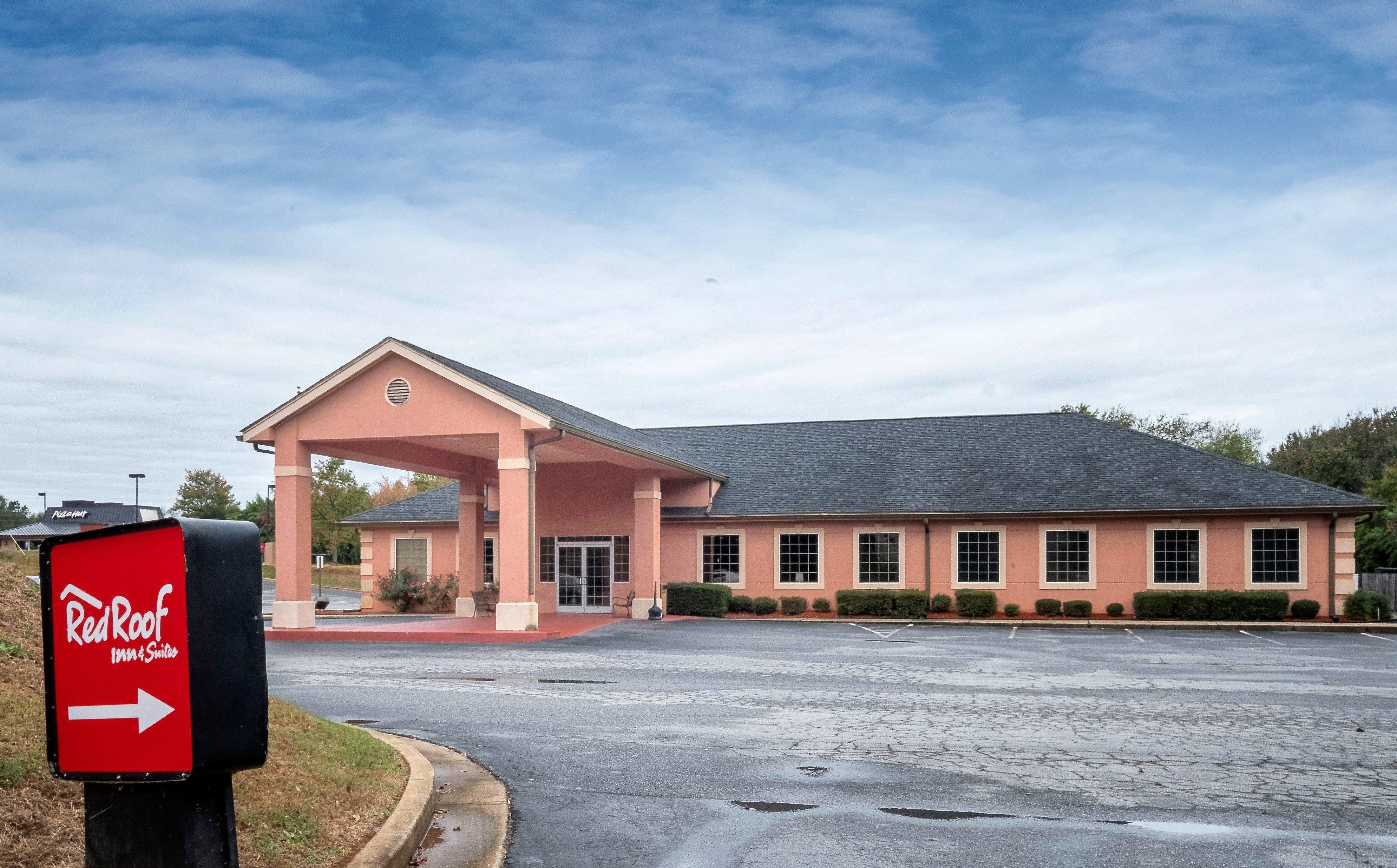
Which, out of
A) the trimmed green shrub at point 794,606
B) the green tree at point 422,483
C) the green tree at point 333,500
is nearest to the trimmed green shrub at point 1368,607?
the trimmed green shrub at point 794,606

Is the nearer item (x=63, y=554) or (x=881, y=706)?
(x=63, y=554)

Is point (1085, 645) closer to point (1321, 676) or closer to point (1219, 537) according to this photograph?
point (1321, 676)

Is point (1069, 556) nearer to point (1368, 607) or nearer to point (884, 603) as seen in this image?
point (884, 603)

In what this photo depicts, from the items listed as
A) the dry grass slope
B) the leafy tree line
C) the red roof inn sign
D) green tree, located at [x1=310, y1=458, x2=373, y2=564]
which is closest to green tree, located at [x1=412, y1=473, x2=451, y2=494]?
green tree, located at [x1=310, y1=458, x2=373, y2=564]

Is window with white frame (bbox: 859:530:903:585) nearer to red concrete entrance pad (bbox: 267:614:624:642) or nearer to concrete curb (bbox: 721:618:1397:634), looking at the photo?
concrete curb (bbox: 721:618:1397:634)

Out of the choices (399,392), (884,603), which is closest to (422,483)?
(884,603)

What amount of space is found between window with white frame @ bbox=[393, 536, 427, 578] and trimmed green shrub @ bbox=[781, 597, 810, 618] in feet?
39.8

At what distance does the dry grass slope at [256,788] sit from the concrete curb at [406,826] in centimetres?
8

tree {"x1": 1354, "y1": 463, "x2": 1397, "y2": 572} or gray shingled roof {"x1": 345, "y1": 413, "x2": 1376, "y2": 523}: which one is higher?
gray shingled roof {"x1": 345, "y1": 413, "x2": 1376, "y2": 523}

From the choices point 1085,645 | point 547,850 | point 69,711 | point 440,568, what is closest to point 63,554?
point 69,711

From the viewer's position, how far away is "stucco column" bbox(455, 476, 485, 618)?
3219 cm

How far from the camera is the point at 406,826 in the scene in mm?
6723

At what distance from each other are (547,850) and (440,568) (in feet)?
100

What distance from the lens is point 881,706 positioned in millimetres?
12812
